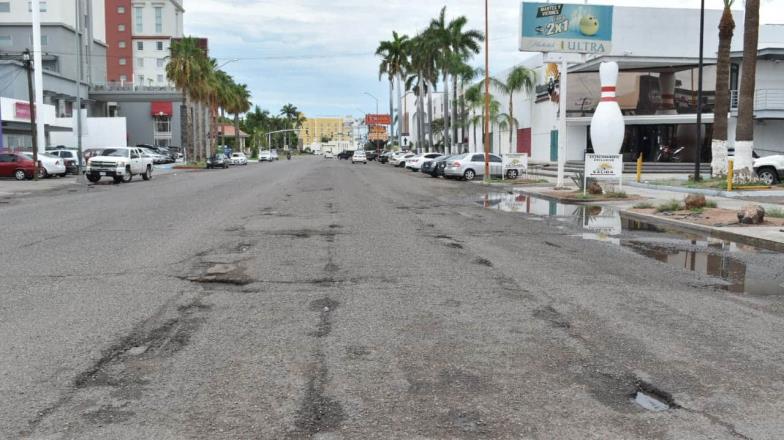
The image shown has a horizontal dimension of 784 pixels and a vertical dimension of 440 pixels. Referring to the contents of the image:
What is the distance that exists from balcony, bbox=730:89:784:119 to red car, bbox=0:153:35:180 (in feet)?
130

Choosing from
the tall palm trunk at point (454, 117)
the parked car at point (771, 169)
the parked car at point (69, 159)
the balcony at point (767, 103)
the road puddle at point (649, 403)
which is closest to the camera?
the road puddle at point (649, 403)

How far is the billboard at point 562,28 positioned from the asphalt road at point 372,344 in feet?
55.2

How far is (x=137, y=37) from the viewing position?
10812cm

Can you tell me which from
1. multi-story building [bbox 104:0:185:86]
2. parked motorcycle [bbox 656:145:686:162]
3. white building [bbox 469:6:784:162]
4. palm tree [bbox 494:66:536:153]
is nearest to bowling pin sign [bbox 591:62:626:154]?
white building [bbox 469:6:784:162]

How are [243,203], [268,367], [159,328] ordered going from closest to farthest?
[268,367]
[159,328]
[243,203]

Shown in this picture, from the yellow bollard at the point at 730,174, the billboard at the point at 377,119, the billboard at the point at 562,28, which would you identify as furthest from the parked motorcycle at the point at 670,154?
the billboard at the point at 377,119

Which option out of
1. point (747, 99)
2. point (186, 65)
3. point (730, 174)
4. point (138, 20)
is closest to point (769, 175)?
point (747, 99)

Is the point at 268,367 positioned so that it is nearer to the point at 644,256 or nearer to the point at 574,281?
the point at 574,281

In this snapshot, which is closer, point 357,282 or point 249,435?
point 249,435

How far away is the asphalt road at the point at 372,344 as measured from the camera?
169 inches

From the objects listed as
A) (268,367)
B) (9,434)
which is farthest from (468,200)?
(9,434)

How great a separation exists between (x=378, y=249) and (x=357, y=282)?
109 inches

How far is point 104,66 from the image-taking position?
8906 centimetres

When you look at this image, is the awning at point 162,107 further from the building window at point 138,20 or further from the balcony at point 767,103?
the balcony at point 767,103
